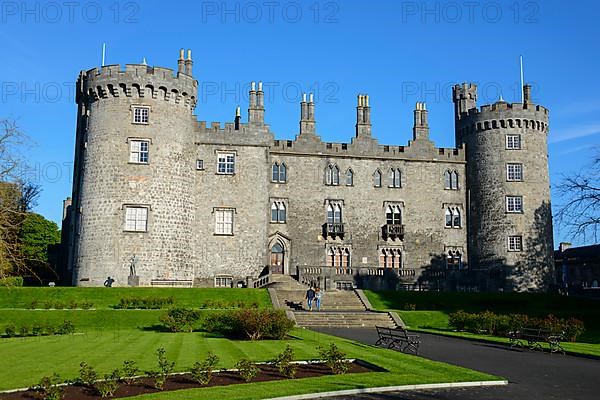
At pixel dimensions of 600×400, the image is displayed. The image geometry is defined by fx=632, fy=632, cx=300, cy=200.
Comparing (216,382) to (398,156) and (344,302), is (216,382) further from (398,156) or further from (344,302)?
(398,156)

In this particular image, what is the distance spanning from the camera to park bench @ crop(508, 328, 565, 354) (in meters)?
23.1

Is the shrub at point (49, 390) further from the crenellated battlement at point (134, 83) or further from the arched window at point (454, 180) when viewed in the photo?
the arched window at point (454, 180)

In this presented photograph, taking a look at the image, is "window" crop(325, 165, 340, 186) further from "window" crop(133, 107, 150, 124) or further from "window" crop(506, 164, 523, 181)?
"window" crop(133, 107, 150, 124)

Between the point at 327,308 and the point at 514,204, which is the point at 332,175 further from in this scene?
the point at 514,204

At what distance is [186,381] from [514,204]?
3949cm

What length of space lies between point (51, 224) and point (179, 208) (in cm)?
2295

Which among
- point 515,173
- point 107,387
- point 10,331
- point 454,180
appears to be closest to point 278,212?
point 454,180

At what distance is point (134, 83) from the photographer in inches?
1694

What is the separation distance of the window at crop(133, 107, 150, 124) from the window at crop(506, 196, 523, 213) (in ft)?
91.9

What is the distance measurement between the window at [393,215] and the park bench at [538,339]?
943 inches

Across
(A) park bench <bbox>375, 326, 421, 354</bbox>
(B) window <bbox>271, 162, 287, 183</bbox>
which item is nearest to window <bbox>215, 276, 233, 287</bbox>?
(B) window <bbox>271, 162, 287, 183</bbox>

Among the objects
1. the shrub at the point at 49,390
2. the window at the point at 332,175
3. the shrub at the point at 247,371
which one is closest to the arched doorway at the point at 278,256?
the window at the point at 332,175

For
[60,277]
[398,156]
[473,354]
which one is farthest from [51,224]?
[473,354]

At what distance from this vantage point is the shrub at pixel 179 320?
28.1 m
